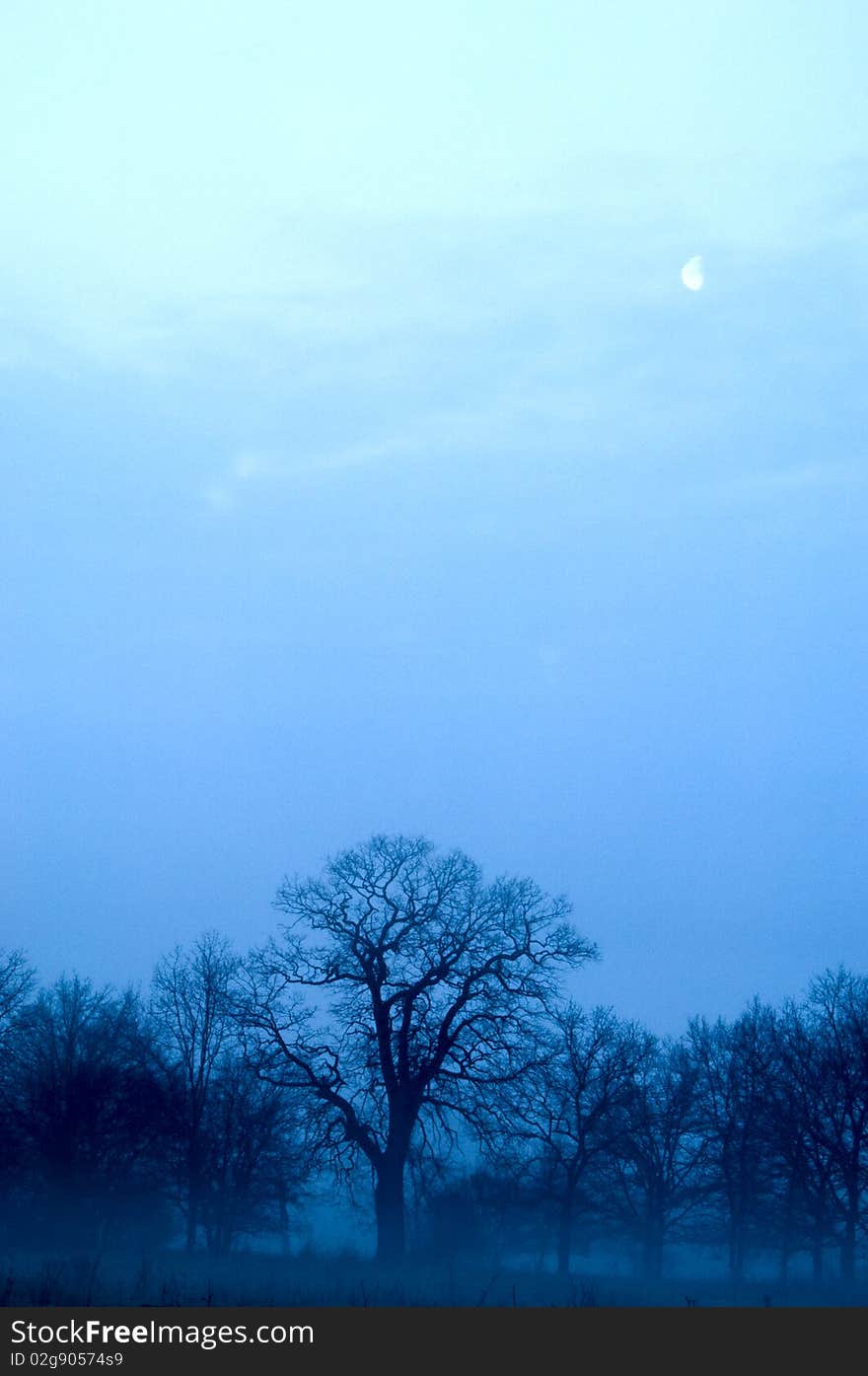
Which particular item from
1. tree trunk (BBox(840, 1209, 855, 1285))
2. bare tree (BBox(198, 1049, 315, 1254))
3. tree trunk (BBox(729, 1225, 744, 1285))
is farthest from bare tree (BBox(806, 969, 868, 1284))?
bare tree (BBox(198, 1049, 315, 1254))

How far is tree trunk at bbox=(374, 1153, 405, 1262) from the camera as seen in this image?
36812mm

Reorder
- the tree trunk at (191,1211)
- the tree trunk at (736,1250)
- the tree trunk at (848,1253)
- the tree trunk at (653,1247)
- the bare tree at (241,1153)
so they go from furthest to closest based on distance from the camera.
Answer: the tree trunk at (653,1247)
the tree trunk at (736,1250)
the bare tree at (241,1153)
the tree trunk at (191,1211)
the tree trunk at (848,1253)

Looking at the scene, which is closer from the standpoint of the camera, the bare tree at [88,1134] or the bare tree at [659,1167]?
the bare tree at [88,1134]

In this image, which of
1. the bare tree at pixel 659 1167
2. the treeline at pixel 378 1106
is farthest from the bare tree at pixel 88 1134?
the bare tree at pixel 659 1167

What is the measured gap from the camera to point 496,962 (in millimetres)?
39219

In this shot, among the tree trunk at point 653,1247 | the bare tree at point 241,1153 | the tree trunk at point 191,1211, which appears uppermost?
the bare tree at point 241,1153

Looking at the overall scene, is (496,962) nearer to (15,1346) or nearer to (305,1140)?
(305,1140)

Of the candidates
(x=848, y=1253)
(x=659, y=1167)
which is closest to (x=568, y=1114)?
(x=659, y=1167)

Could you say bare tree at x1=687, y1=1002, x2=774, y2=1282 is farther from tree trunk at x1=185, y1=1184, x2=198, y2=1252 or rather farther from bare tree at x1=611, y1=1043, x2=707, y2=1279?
tree trunk at x1=185, y1=1184, x2=198, y2=1252

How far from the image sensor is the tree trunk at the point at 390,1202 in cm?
3681

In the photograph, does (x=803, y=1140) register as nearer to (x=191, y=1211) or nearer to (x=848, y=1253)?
(x=848, y=1253)

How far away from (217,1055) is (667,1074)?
22844 mm

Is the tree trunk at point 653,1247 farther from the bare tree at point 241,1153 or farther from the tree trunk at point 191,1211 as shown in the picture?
the tree trunk at point 191,1211

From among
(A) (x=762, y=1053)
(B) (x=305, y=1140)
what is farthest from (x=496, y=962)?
(A) (x=762, y=1053)
